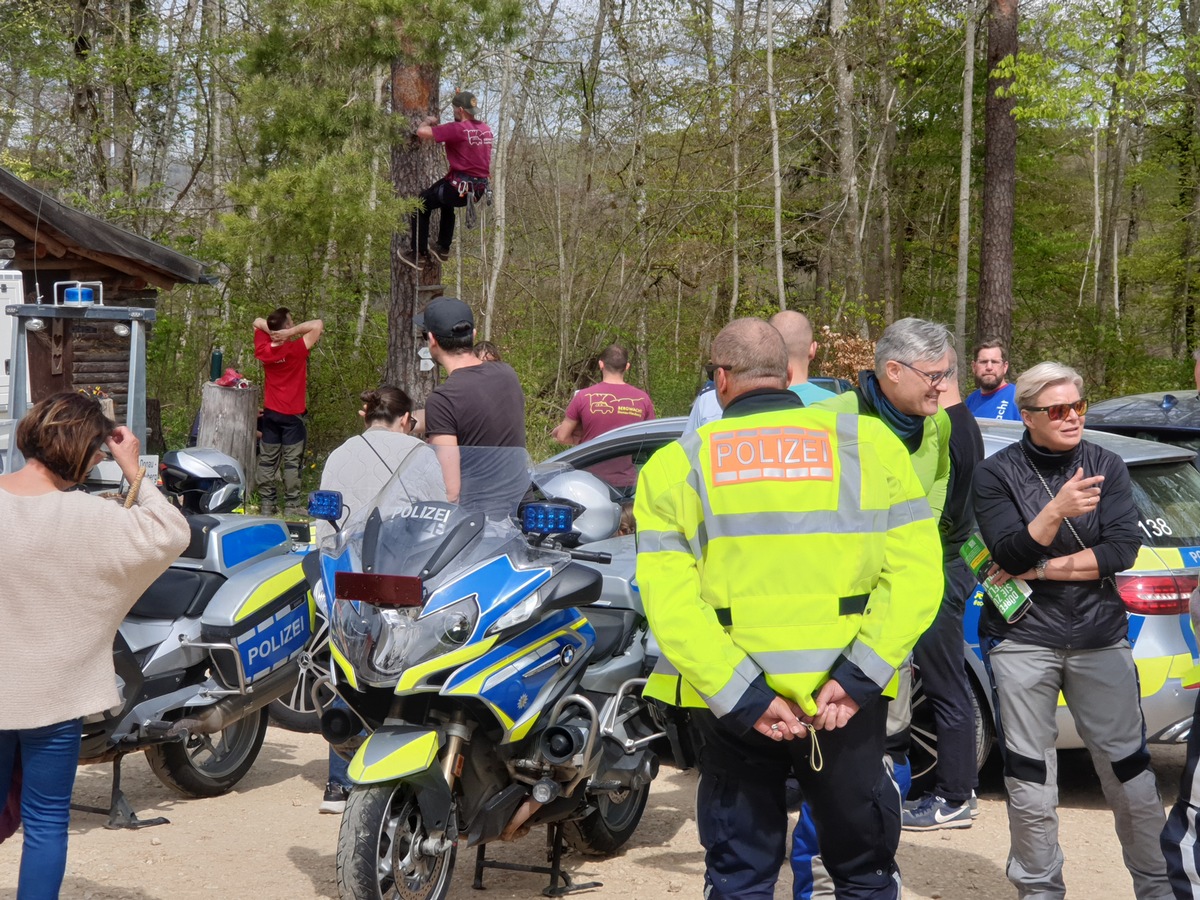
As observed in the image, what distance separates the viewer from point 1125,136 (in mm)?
28453

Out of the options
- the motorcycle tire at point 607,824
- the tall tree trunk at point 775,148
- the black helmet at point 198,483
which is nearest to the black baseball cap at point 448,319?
the black helmet at point 198,483

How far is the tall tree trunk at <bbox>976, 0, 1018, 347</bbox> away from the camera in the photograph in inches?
709

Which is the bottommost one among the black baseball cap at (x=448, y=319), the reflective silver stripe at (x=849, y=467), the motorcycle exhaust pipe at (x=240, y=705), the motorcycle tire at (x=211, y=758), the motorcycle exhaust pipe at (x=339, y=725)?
the motorcycle tire at (x=211, y=758)

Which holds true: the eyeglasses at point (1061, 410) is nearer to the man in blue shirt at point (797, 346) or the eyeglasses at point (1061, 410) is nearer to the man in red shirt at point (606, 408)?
the man in blue shirt at point (797, 346)

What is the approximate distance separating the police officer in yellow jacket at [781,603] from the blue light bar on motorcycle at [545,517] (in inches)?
33.6

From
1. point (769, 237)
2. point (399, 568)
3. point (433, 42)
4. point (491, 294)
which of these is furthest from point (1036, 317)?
point (399, 568)

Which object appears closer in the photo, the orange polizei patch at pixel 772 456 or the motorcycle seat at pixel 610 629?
the orange polizei patch at pixel 772 456

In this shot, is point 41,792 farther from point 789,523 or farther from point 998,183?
point 998,183

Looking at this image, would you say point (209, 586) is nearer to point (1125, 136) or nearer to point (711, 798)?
point (711, 798)

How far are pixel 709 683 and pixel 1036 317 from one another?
86.9 ft

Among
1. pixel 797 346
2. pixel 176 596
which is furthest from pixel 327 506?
pixel 797 346

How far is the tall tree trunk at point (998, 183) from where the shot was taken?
18.0m

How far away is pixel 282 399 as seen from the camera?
12914 mm

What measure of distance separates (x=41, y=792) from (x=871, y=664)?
7.91 feet
